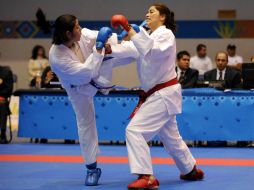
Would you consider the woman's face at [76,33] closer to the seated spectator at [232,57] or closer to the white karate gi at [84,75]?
the white karate gi at [84,75]

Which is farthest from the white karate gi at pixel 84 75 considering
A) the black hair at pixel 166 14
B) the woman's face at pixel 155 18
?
the black hair at pixel 166 14

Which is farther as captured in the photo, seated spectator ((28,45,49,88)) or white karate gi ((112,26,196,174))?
seated spectator ((28,45,49,88))

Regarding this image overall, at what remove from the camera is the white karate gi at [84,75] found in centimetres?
501

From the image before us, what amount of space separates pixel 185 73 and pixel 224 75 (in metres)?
0.67

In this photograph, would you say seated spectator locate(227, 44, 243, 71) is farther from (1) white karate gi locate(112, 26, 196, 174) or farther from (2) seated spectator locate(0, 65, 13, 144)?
(1) white karate gi locate(112, 26, 196, 174)

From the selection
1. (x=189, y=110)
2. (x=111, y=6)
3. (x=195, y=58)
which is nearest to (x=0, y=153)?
(x=189, y=110)

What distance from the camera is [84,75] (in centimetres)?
501

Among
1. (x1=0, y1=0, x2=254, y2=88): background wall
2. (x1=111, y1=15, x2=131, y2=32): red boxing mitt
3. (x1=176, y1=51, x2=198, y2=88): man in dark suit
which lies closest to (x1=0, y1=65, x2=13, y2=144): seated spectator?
(x1=176, y1=51, x2=198, y2=88): man in dark suit

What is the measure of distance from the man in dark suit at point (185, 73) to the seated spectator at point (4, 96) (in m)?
2.62

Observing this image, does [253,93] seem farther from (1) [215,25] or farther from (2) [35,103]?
(1) [215,25]

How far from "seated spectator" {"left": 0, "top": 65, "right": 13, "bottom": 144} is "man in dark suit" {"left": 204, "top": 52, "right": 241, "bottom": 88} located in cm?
315

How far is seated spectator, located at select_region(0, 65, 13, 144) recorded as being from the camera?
8828mm

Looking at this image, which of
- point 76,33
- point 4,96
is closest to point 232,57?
point 4,96

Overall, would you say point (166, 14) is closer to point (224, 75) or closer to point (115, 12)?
point (224, 75)
